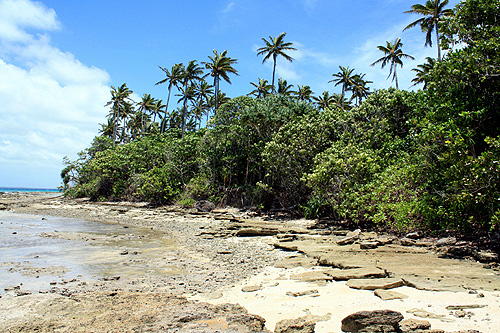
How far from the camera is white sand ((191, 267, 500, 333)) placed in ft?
12.3

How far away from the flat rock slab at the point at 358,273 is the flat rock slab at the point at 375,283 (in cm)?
27

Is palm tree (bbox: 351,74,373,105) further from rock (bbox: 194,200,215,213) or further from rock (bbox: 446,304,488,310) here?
rock (bbox: 446,304,488,310)

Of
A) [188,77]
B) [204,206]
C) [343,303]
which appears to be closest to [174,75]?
[188,77]

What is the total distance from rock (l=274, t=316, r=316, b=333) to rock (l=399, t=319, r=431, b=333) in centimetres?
99

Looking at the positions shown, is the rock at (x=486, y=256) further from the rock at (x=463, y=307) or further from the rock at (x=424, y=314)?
the rock at (x=424, y=314)

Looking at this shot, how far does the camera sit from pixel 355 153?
1612cm

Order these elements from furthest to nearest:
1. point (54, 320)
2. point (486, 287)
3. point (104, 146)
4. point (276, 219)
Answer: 1. point (104, 146)
2. point (276, 219)
3. point (486, 287)
4. point (54, 320)

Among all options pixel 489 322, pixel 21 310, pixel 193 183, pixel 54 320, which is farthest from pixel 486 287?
pixel 193 183

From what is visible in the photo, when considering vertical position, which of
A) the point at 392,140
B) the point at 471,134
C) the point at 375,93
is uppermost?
the point at 375,93

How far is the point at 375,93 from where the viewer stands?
63.7 ft

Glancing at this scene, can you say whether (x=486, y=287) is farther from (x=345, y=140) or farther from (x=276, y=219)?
(x=276, y=219)

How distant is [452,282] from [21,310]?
6.80m

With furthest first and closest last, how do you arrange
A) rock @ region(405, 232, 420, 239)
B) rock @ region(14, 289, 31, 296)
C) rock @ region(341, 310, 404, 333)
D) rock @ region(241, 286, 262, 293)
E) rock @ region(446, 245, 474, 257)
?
1. rock @ region(405, 232, 420, 239)
2. rock @ region(446, 245, 474, 257)
3. rock @ region(241, 286, 262, 293)
4. rock @ region(14, 289, 31, 296)
5. rock @ region(341, 310, 404, 333)

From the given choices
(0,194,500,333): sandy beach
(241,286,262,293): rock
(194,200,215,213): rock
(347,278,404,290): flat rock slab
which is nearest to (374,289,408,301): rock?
(0,194,500,333): sandy beach
